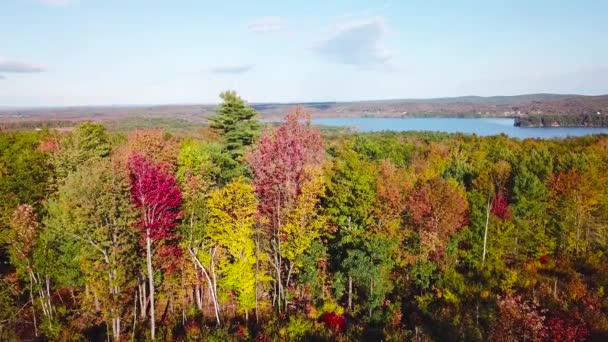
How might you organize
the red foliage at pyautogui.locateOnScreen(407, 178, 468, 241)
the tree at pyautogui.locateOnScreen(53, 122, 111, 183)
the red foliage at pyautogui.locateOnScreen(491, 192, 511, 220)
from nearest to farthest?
the red foliage at pyautogui.locateOnScreen(407, 178, 468, 241)
the tree at pyautogui.locateOnScreen(53, 122, 111, 183)
the red foliage at pyautogui.locateOnScreen(491, 192, 511, 220)

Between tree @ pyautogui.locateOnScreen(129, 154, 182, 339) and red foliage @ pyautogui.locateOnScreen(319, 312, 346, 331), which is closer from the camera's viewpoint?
tree @ pyautogui.locateOnScreen(129, 154, 182, 339)

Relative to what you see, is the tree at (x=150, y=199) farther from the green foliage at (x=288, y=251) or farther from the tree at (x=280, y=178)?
the tree at (x=280, y=178)

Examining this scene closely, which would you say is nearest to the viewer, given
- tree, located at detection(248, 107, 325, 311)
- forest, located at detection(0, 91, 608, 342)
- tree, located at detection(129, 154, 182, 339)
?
tree, located at detection(129, 154, 182, 339)

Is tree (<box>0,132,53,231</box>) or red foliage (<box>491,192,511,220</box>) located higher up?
tree (<box>0,132,53,231</box>)

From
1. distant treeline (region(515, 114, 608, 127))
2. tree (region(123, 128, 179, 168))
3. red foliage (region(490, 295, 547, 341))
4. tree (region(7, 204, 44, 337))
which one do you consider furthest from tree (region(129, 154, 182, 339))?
distant treeline (region(515, 114, 608, 127))

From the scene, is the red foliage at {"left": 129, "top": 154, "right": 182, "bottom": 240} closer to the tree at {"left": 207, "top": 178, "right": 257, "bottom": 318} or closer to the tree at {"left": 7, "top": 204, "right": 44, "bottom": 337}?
the tree at {"left": 207, "top": 178, "right": 257, "bottom": 318}

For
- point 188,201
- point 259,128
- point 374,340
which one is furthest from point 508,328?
point 259,128

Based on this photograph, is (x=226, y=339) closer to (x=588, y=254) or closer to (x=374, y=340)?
(x=374, y=340)
